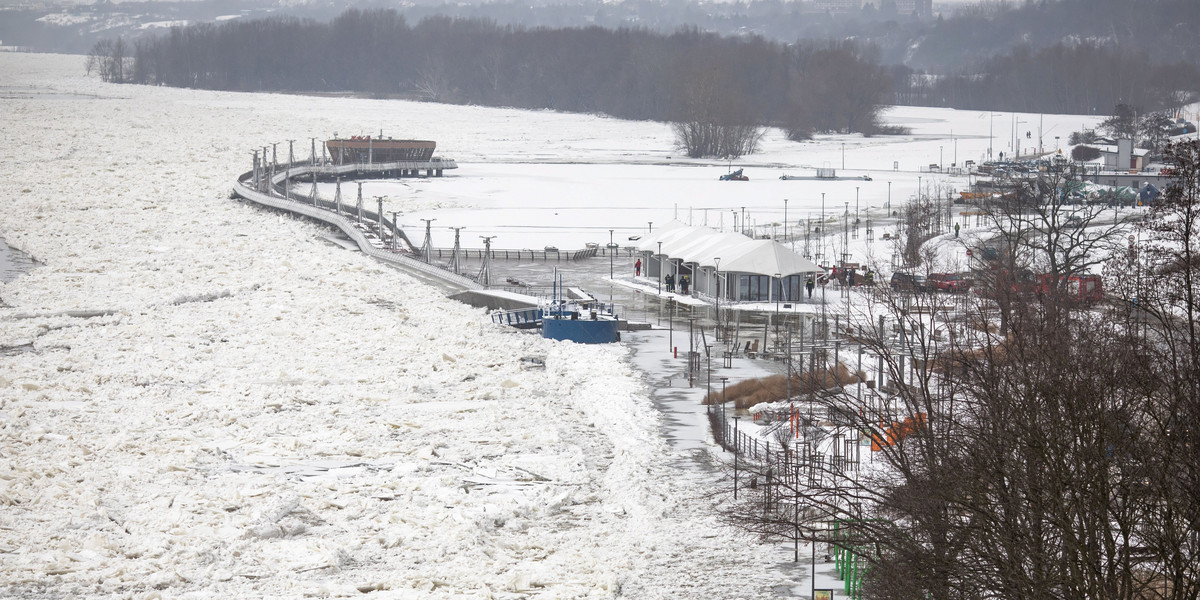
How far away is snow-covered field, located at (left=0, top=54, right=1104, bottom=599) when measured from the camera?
22.8 metres

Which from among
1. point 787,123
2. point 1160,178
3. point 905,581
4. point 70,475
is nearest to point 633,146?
point 787,123

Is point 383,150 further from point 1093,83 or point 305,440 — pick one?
point 1093,83

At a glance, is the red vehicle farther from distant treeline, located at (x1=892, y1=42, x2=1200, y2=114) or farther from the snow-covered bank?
distant treeline, located at (x1=892, y1=42, x2=1200, y2=114)

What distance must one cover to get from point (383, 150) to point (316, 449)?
85606 mm

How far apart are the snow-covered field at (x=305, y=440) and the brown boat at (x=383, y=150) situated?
40.1 m

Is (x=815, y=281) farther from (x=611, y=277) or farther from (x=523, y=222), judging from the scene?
(x=523, y=222)

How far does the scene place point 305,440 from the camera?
3047 centimetres

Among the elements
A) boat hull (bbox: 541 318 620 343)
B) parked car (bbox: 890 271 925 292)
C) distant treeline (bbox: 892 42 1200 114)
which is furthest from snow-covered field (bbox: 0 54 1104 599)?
distant treeline (bbox: 892 42 1200 114)

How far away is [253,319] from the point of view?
146 ft

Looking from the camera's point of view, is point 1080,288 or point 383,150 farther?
point 383,150

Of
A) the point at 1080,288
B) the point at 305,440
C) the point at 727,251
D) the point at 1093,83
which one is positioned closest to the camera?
the point at 305,440

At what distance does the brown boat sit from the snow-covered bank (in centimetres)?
5293

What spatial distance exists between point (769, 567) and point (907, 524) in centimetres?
367

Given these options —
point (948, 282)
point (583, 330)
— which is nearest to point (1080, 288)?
point (948, 282)
